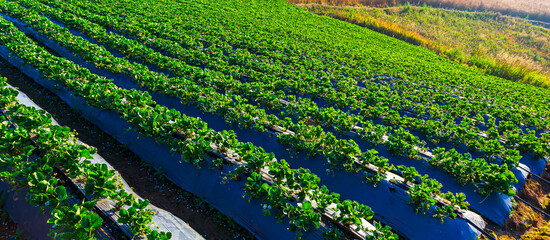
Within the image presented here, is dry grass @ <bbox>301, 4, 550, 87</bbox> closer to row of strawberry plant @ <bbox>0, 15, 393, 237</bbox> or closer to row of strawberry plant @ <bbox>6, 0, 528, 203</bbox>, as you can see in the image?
row of strawberry plant @ <bbox>6, 0, 528, 203</bbox>

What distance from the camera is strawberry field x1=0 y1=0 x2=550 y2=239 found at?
15.2ft

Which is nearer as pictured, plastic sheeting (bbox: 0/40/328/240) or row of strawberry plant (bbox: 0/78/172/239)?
row of strawberry plant (bbox: 0/78/172/239)

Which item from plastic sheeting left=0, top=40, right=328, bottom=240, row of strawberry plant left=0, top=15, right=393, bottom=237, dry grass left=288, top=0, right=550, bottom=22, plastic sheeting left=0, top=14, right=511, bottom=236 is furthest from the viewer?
dry grass left=288, top=0, right=550, bottom=22

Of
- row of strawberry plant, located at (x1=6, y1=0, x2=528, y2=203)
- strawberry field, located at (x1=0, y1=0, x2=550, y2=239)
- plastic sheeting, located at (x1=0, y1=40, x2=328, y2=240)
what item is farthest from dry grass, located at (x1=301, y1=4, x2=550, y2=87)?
plastic sheeting, located at (x1=0, y1=40, x2=328, y2=240)

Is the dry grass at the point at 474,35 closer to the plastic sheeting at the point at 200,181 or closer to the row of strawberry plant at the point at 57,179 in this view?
the plastic sheeting at the point at 200,181

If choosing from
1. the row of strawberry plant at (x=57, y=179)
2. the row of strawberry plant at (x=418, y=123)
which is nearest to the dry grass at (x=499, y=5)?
the row of strawberry plant at (x=418, y=123)

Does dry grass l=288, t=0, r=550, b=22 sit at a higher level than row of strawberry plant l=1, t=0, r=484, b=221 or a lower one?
higher

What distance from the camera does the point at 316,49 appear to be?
18609 millimetres

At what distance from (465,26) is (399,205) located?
5244 cm

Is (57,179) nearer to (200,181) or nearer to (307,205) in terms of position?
(200,181)

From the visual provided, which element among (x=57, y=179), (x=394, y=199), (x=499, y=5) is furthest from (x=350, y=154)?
(x=499, y=5)

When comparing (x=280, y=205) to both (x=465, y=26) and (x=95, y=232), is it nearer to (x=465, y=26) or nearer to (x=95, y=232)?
(x=95, y=232)

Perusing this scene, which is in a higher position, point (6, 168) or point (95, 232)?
point (6, 168)

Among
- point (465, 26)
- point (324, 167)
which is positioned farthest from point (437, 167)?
point (465, 26)
